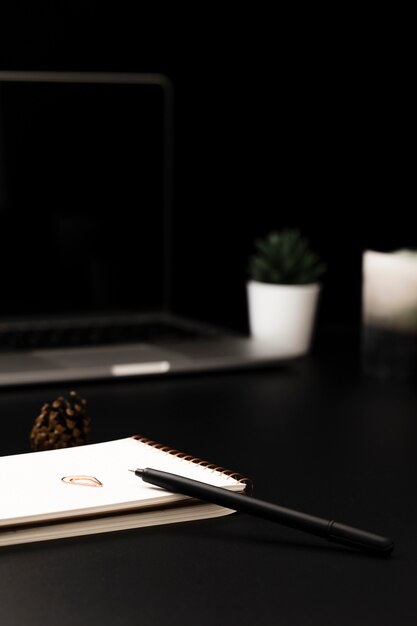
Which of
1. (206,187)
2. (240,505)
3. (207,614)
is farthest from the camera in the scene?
(206,187)

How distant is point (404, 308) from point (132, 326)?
1.40 ft

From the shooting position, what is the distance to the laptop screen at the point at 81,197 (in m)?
1.56

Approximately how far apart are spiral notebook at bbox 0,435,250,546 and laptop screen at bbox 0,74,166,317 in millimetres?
766

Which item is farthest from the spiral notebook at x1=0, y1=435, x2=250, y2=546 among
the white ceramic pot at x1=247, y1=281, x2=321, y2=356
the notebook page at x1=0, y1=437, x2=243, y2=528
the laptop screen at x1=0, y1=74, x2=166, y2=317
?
the laptop screen at x1=0, y1=74, x2=166, y2=317

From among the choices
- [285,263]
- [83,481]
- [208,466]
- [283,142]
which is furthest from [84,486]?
[283,142]

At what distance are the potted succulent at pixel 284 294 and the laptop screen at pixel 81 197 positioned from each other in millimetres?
227

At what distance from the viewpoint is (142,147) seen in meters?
1.66

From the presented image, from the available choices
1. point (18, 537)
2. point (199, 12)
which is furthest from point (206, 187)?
point (18, 537)

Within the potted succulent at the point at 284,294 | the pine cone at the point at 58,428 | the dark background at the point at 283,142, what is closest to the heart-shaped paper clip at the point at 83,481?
the pine cone at the point at 58,428

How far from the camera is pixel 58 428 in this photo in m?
0.93

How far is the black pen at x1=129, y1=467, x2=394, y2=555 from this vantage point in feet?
2.45

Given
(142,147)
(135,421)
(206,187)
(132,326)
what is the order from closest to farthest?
(135,421)
(132,326)
(142,147)
(206,187)

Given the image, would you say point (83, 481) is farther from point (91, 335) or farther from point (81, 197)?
point (81, 197)

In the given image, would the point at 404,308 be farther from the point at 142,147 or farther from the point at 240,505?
the point at 240,505
